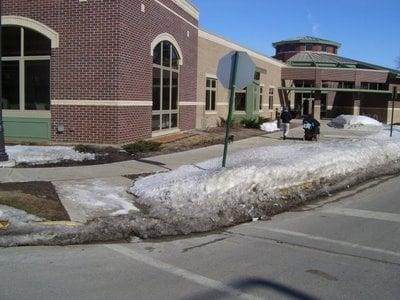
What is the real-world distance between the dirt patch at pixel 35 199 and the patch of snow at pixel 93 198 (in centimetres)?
14

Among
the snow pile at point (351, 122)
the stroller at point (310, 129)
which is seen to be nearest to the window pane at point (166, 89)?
the stroller at point (310, 129)

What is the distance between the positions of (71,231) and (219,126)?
2342 cm

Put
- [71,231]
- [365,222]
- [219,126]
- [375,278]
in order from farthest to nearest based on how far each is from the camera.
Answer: [219,126]
[365,222]
[71,231]
[375,278]

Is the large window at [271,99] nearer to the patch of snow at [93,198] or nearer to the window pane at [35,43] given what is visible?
the window pane at [35,43]

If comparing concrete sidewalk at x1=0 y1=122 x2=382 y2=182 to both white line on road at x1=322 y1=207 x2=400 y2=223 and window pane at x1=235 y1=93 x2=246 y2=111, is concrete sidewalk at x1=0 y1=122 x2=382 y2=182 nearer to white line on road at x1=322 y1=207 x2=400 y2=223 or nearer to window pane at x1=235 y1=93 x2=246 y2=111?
white line on road at x1=322 y1=207 x2=400 y2=223

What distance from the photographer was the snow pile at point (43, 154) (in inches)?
535

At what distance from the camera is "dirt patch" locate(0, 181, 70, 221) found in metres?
8.57

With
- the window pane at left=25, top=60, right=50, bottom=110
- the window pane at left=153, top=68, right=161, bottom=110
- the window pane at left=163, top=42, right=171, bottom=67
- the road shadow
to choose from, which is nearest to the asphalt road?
the road shadow

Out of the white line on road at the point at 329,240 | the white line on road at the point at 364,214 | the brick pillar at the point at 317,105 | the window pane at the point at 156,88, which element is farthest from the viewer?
the brick pillar at the point at 317,105

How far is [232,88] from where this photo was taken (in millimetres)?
11695

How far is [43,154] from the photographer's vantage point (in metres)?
14.3

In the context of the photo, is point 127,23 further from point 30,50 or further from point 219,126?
point 219,126

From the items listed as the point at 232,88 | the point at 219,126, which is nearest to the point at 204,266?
the point at 232,88

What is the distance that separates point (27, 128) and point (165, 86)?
6.17m
